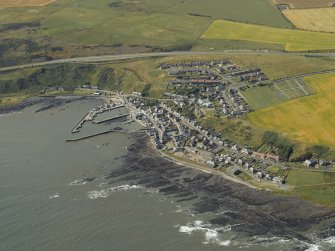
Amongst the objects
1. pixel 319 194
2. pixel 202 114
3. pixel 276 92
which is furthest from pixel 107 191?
pixel 276 92

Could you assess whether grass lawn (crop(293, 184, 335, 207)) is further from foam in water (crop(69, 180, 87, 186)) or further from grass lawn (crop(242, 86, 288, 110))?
foam in water (crop(69, 180, 87, 186))

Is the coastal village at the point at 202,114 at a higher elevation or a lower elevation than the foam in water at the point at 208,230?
higher

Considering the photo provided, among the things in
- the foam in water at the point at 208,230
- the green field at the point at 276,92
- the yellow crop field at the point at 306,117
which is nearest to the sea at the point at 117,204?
the foam in water at the point at 208,230

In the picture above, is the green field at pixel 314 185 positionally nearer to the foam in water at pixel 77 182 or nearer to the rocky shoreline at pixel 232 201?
the rocky shoreline at pixel 232 201

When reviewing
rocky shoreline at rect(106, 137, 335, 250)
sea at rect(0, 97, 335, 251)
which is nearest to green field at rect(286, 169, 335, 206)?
rocky shoreline at rect(106, 137, 335, 250)

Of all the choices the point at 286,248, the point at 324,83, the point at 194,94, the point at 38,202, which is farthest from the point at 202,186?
the point at 324,83

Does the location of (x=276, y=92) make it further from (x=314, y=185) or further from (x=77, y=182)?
(x=77, y=182)
